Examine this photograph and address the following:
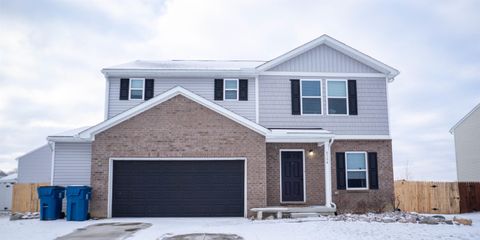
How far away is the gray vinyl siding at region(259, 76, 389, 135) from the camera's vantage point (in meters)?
18.7

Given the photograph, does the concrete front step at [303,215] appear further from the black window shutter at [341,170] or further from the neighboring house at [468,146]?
the neighboring house at [468,146]

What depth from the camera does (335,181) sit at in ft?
59.7

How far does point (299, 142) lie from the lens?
17.8 meters

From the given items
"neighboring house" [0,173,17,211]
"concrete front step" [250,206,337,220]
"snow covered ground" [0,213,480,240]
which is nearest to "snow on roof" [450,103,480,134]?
"snow covered ground" [0,213,480,240]

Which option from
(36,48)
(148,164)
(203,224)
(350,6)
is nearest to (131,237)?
(203,224)

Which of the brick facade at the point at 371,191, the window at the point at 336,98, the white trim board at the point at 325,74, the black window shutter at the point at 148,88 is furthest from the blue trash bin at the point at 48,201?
the window at the point at 336,98

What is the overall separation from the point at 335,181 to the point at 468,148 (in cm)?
1411

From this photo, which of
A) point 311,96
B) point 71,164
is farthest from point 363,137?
point 71,164

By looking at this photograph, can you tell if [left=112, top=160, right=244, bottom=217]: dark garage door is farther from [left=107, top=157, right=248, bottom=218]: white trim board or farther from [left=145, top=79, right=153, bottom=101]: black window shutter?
[left=145, top=79, right=153, bottom=101]: black window shutter

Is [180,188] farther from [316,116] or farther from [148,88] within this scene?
[316,116]

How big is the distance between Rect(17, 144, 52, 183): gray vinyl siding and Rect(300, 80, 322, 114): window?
1894 centimetres

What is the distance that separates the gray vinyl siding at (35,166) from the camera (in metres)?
29.5

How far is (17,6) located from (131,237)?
10.4 m

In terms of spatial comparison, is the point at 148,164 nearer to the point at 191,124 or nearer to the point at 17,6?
the point at 191,124
